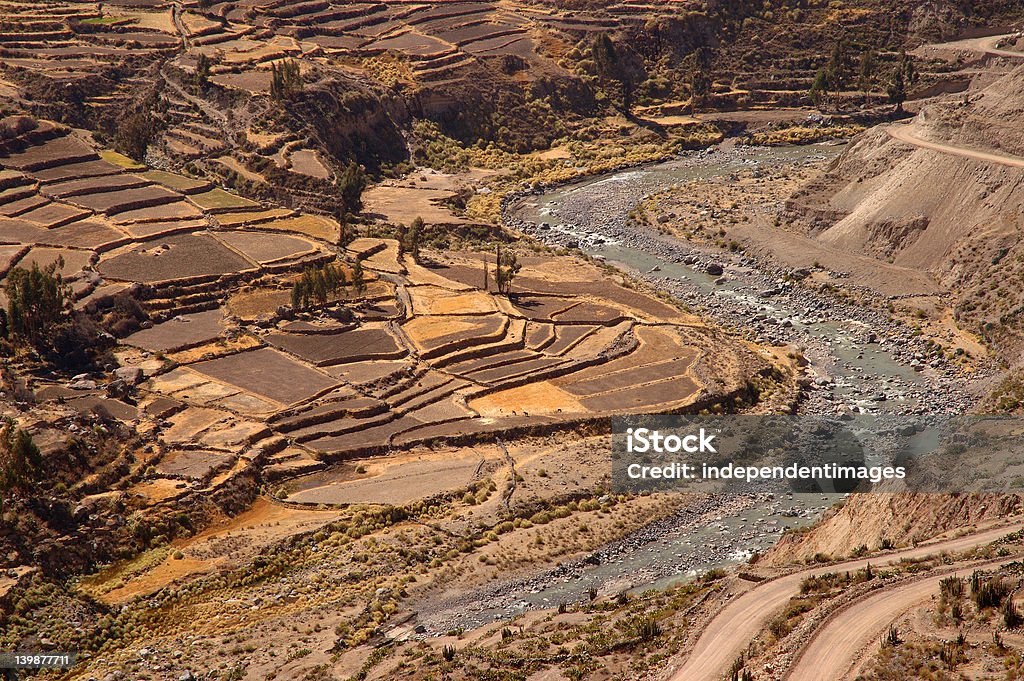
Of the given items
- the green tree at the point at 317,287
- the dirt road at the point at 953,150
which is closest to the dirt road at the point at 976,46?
the dirt road at the point at 953,150

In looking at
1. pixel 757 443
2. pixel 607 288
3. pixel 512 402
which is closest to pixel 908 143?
pixel 607 288

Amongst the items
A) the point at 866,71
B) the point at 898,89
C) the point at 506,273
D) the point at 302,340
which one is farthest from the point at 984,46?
the point at 302,340

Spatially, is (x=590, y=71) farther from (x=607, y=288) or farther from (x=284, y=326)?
(x=284, y=326)

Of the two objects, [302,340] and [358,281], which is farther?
[358,281]

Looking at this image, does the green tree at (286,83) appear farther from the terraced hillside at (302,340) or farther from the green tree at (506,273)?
the green tree at (506,273)

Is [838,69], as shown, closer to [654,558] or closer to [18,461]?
[654,558]

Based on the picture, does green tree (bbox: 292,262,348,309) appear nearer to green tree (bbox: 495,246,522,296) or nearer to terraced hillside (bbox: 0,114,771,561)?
terraced hillside (bbox: 0,114,771,561)

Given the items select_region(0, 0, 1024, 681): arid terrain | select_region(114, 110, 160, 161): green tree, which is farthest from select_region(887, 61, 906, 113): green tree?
select_region(114, 110, 160, 161): green tree
